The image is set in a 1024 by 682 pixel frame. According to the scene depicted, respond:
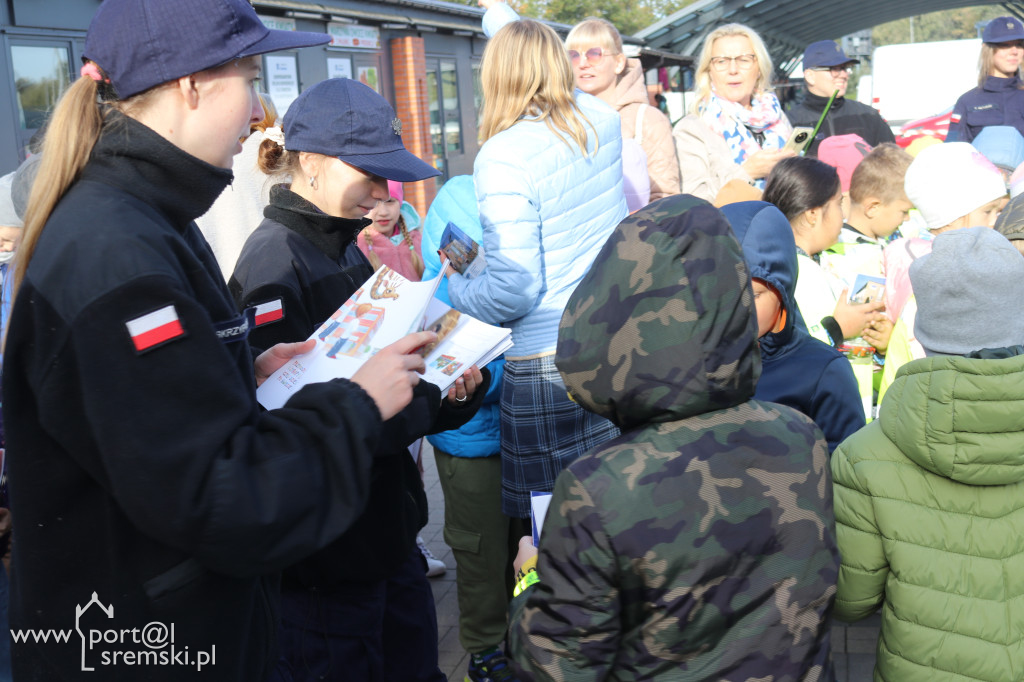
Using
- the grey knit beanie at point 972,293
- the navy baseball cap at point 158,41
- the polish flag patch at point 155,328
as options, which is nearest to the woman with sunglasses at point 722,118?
the grey knit beanie at point 972,293

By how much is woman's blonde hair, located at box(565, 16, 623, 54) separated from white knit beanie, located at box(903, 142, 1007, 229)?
5.58 ft

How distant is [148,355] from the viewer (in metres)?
1.41

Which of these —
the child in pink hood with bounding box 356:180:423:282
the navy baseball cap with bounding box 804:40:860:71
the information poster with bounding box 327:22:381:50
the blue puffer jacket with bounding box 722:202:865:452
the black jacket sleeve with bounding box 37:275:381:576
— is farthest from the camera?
the information poster with bounding box 327:22:381:50

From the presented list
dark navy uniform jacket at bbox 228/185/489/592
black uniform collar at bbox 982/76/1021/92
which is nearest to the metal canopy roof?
black uniform collar at bbox 982/76/1021/92

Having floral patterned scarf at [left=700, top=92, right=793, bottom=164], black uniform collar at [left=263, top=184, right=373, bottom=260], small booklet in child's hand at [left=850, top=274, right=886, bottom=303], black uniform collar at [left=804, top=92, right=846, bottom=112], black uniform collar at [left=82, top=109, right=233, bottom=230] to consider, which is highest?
black uniform collar at [left=804, top=92, right=846, bottom=112]

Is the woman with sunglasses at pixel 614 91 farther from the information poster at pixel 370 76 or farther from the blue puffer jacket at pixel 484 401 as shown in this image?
the information poster at pixel 370 76

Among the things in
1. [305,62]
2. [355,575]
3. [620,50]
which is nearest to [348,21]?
[305,62]

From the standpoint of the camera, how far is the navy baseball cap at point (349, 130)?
2.59 m

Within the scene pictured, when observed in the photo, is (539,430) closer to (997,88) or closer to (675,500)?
(675,500)

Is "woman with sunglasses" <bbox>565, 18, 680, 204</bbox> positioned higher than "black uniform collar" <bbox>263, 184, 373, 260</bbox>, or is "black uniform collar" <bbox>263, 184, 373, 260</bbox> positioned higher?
"woman with sunglasses" <bbox>565, 18, 680, 204</bbox>

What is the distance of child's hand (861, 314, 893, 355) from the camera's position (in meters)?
3.73

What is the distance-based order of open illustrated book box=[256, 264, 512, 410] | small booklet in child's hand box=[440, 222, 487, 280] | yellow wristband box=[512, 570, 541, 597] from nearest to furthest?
yellow wristband box=[512, 570, 541, 597] → open illustrated book box=[256, 264, 512, 410] → small booklet in child's hand box=[440, 222, 487, 280]

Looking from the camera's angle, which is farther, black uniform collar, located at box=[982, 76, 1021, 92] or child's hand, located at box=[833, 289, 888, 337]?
black uniform collar, located at box=[982, 76, 1021, 92]

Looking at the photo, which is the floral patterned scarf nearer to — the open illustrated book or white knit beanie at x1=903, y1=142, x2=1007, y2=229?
white knit beanie at x1=903, y1=142, x2=1007, y2=229
